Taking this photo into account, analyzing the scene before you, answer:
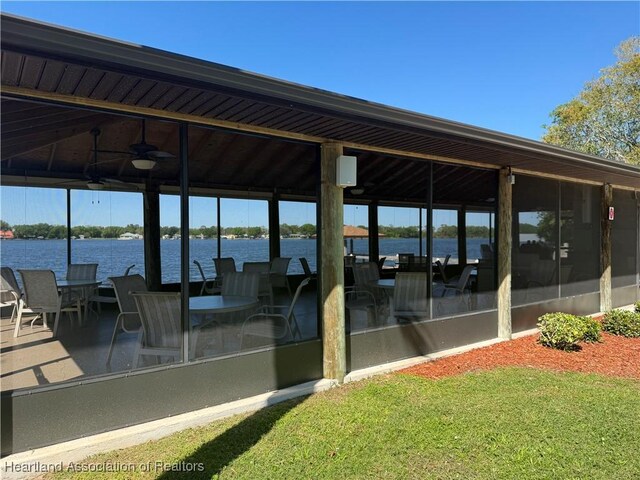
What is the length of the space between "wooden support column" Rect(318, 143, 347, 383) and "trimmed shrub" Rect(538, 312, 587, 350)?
2.94 meters

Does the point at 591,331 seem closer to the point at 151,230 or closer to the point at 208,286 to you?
the point at 208,286

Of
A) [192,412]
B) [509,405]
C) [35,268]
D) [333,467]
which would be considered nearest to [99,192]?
[35,268]

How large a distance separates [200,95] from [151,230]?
381 centimetres

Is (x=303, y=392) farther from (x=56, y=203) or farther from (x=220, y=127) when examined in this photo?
(x=56, y=203)

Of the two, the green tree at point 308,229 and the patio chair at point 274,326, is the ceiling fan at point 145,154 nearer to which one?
the green tree at point 308,229

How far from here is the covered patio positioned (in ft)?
8.96

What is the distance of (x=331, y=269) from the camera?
3936mm

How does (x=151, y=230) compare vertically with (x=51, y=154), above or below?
below

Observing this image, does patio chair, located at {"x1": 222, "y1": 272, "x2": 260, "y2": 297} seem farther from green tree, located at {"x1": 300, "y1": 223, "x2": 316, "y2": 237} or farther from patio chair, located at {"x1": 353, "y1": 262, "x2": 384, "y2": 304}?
patio chair, located at {"x1": 353, "y1": 262, "x2": 384, "y2": 304}

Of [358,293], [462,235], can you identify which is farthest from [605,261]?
[358,293]

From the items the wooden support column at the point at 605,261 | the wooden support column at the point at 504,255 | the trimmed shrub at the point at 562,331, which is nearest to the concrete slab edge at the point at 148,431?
the wooden support column at the point at 504,255

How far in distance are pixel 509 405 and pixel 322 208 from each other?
226cm

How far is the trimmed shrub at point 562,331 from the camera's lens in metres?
5.15

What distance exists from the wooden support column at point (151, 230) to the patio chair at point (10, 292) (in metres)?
1.46
